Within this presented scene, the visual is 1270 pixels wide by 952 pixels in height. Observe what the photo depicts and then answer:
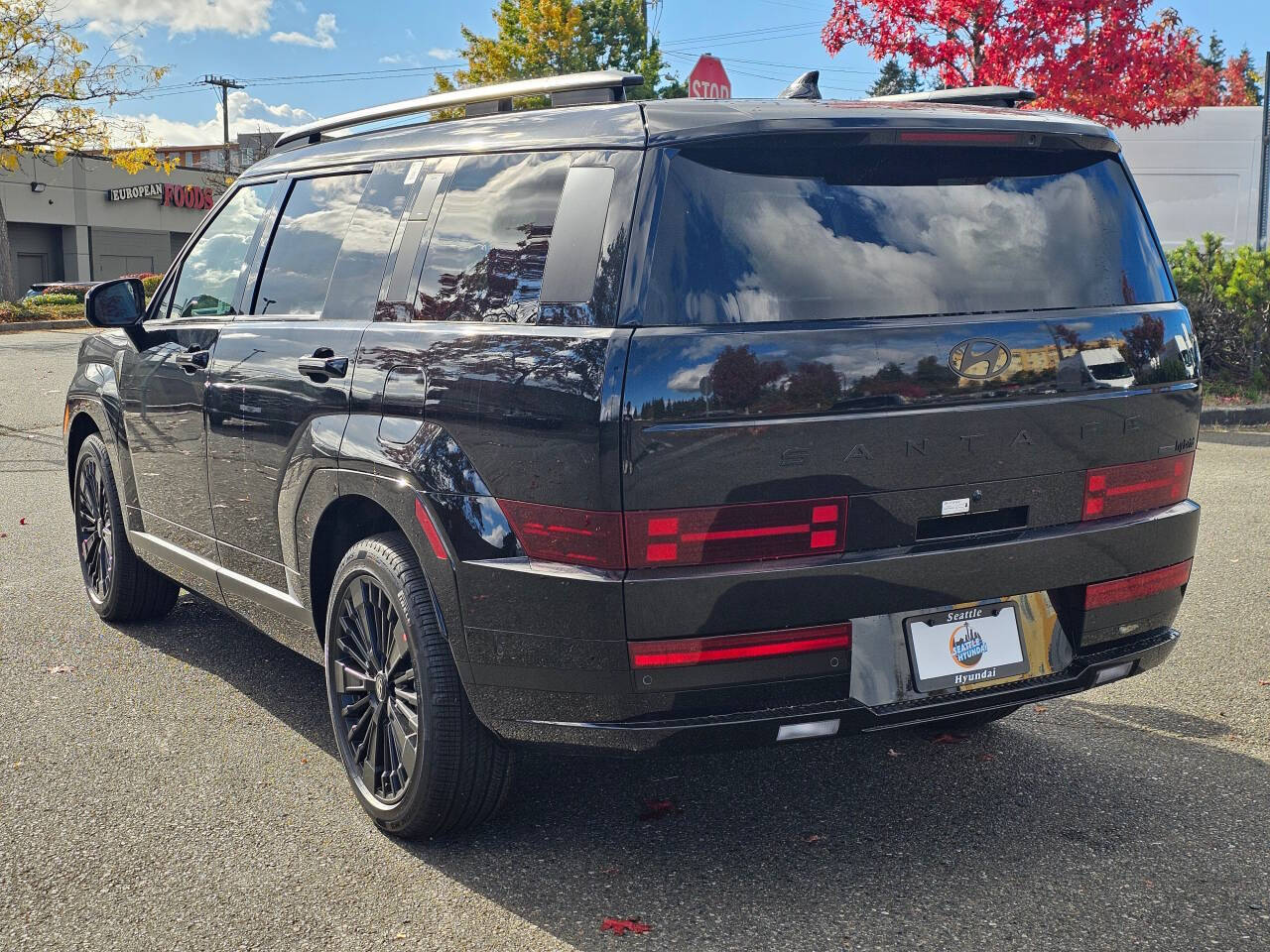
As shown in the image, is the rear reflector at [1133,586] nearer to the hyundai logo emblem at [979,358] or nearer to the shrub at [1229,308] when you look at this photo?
the hyundai logo emblem at [979,358]

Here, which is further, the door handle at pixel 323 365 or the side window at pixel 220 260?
the side window at pixel 220 260

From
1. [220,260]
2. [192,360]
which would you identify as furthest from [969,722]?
[220,260]

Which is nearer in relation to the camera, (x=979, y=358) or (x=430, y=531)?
(x=979, y=358)

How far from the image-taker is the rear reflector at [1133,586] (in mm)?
3393

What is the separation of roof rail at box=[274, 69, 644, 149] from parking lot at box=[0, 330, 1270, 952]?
2062mm

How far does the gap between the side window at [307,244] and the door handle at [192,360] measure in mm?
291

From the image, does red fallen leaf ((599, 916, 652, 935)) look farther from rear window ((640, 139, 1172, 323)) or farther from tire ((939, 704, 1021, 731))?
tire ((939, 704, 1021, 731))

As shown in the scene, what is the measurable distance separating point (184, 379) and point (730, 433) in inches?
104

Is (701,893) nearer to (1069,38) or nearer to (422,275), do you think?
(422,275)

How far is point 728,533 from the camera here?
291 cm

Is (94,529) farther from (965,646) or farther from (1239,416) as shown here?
(1239,416)

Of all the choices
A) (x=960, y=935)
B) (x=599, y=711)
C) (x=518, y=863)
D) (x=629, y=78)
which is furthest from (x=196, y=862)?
(x=629, y=78)

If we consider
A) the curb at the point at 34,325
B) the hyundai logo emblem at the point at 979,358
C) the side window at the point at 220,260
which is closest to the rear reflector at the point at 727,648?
the hyundai logo emblem at the point at 979,358

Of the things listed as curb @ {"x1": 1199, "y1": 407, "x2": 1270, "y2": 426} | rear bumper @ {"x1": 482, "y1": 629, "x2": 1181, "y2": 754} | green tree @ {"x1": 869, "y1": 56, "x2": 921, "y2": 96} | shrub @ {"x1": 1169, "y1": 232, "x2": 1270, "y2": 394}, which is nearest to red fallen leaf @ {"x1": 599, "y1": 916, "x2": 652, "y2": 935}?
rear bumper @ {"x1": 482, "y1": 629, "x2": 1181, "y2": 754}
